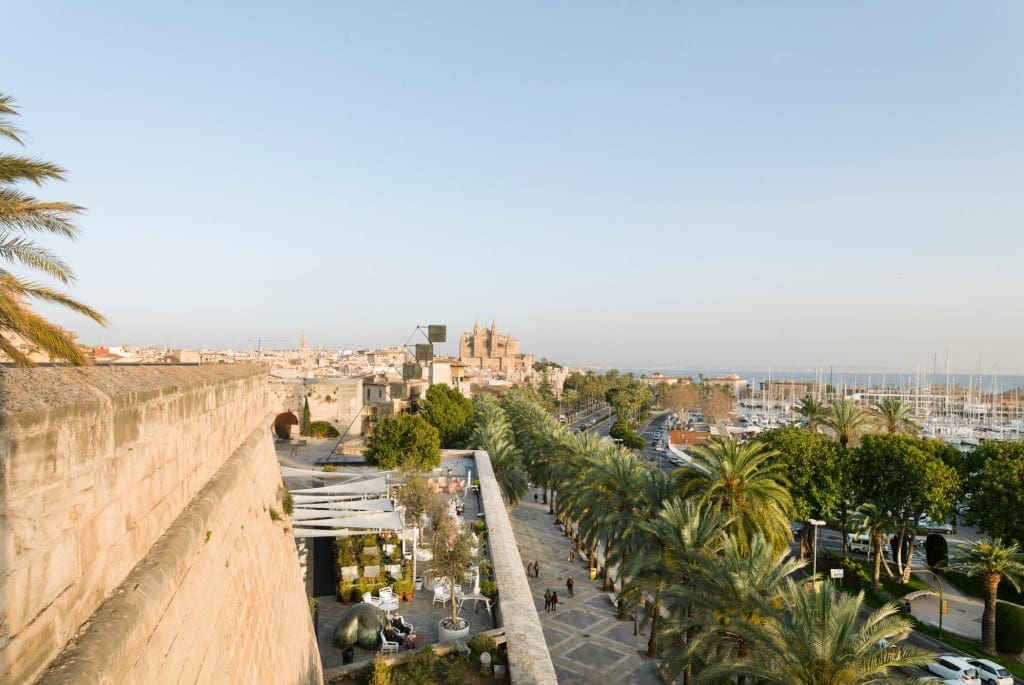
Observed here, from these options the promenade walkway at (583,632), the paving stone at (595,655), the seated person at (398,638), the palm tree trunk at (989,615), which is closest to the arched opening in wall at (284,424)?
the promenade walkway at (583,632)

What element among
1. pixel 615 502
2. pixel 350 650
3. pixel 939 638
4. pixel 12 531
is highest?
pixel 12 531

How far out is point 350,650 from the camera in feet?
35.1

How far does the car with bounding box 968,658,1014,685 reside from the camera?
15.2 meters

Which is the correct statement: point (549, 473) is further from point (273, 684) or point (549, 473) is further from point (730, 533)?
point (273, 684)

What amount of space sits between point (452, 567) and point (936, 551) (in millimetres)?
23691

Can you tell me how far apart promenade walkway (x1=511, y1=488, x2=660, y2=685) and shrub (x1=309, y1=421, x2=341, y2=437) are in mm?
16532

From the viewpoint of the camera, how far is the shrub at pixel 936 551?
81.7 ft

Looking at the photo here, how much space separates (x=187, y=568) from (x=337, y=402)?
35737 millimetres

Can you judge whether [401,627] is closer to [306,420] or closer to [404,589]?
[404,589]

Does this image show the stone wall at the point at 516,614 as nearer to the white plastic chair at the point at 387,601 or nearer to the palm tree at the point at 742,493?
the white plastic chair at the point at 387,601

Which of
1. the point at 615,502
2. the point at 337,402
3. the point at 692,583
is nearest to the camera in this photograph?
the point at 692,583

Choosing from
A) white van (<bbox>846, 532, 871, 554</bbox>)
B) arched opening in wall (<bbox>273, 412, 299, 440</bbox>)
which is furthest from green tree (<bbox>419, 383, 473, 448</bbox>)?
white van (<bbox>846, 532, 871, 554</bbox>)

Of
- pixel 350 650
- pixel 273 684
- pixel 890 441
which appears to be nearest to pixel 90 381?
pixel 273 684

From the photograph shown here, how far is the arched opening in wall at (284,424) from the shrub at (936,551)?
110 feet
